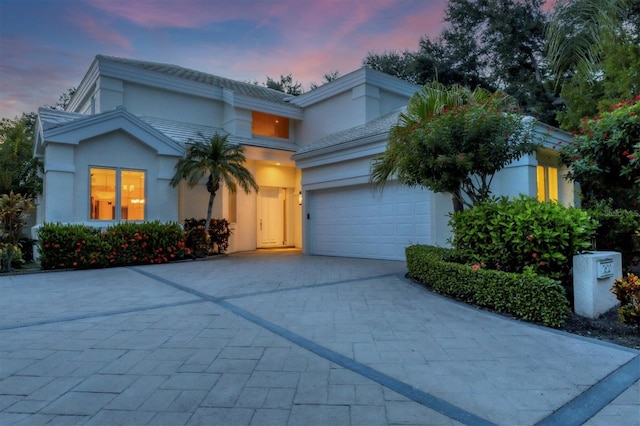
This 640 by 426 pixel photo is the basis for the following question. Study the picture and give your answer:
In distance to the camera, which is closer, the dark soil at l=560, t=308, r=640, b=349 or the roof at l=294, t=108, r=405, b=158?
the dark soil at l=560, t=308, r=640, b=349

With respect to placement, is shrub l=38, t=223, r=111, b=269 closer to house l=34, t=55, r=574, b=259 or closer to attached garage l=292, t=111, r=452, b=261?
house l=34, t=55, r=574, b=259

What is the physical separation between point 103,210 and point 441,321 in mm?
9799

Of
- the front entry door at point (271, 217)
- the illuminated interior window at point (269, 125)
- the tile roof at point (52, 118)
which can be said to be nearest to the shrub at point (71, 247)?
the tile roof at point (52, 118)

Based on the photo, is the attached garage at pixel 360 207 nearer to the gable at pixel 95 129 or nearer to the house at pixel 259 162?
the house at pixel 259 162

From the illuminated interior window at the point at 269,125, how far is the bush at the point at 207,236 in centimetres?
485

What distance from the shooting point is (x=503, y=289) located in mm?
4742

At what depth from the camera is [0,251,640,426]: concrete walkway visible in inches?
94.9

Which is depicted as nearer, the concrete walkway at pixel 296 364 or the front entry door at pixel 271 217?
the concrete walkway at pixel 296 364

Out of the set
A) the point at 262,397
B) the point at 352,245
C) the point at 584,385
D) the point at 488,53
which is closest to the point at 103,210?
the point at 352,245

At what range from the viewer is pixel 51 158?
30.8ft

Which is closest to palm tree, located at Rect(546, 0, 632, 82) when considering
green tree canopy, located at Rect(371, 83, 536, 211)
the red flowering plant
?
the red flowering plant

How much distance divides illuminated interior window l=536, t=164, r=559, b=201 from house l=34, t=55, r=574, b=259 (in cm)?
3

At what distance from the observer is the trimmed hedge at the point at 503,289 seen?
428cm

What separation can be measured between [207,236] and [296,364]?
9.11 metres
